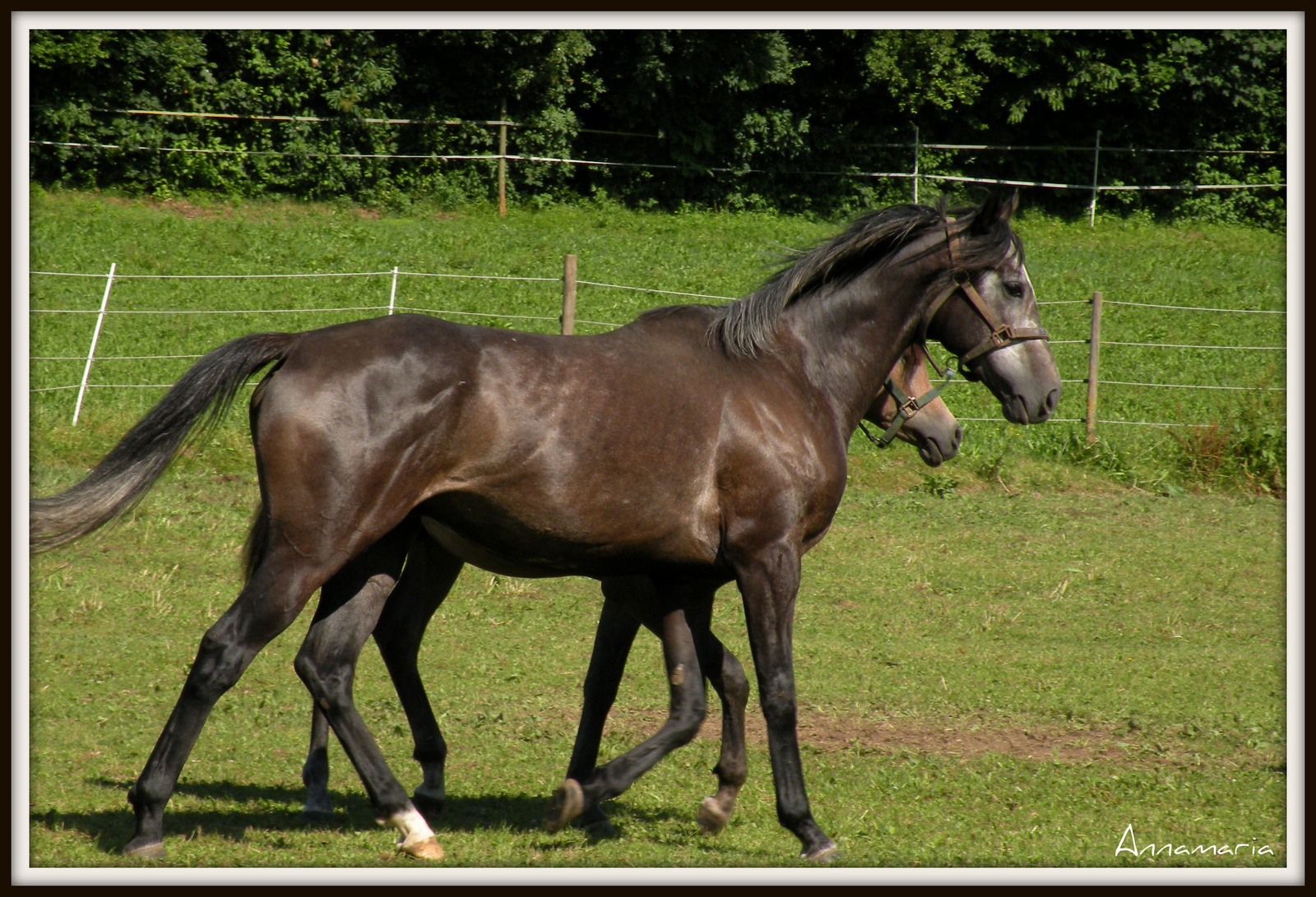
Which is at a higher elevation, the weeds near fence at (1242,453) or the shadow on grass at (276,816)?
the weeds near fence at (1242,453)

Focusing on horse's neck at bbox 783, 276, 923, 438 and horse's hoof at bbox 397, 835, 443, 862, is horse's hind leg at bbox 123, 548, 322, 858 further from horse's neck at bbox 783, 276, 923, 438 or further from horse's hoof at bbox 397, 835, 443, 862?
horse's neck at bbox 783, 276, 923, 438

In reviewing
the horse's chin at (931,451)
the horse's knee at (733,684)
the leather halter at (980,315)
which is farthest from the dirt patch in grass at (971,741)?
the leather halter at (980,315)

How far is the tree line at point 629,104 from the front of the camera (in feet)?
65.2

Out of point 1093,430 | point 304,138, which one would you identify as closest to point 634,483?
point 1093,430

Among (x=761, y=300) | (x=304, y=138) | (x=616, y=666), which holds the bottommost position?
(x=616, y=666)

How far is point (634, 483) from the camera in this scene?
177 inches

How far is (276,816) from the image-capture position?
16.1ft

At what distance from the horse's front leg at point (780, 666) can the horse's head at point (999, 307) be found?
3.98 feet

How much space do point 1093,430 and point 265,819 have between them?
36.5 ft

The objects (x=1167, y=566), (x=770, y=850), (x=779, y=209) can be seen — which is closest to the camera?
(x=770, y=850)

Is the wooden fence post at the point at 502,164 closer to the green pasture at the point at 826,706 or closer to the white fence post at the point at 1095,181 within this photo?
the white fence post at the point at 1095,181

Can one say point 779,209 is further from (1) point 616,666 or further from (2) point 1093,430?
(1) point 616,666

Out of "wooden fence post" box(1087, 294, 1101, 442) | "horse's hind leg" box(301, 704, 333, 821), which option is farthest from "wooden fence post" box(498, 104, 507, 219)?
"horse's hind leg" box(301, 704, 333, 821)

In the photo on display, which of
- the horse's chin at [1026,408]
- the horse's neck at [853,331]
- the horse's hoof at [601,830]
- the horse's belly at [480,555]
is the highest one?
the horse's neck at [853,331]
